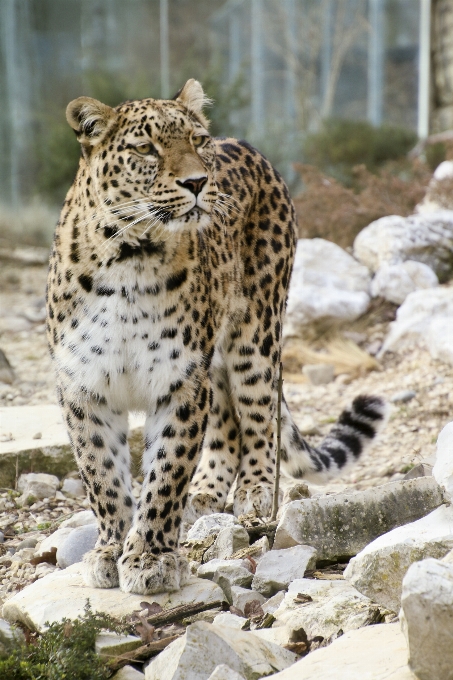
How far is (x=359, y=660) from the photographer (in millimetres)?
2836

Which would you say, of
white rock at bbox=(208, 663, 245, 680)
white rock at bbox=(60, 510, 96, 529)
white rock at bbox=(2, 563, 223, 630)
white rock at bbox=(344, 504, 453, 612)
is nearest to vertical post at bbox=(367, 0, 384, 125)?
white rock at bbox=(60, 510, 96, 529)

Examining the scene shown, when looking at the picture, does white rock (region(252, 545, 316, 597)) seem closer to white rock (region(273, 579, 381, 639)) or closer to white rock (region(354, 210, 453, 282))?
white rock (region(273, 579, 381, 639))

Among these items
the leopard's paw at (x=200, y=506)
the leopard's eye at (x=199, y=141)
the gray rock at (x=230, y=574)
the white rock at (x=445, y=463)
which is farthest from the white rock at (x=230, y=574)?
the leopard's eye at (x=199, y=141)

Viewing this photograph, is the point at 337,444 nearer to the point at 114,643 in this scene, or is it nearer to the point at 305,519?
the point at 305,519

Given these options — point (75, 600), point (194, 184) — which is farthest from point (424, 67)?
point (75, 600)

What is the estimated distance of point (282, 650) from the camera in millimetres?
3201

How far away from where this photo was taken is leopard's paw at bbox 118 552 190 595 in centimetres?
392

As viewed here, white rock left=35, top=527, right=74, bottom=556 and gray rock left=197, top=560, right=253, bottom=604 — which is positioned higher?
gray rock left=197, top=560, right=253, bottom=604

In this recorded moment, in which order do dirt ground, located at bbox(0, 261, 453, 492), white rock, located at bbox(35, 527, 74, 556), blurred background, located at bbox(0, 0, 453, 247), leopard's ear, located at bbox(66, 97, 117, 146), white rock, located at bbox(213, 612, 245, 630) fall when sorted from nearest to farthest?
white rock, located at bbox(213, 612, 245, 630), leopard's ear, located at bbox(66, 97, 117, 146), white rock, located at bbox(35, 527, 74, 556), dirt ground, located at bbox(0, 261, 453, 492), blurred background, located at bbox(0, 0, 453, 247)

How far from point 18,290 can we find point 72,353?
10.5 m

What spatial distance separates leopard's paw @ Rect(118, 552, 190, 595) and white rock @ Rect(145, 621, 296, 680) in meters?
0.75

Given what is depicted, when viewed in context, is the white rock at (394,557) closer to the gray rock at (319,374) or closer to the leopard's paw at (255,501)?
the leopard's paw at (255,501)

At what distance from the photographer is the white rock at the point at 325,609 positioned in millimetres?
3355

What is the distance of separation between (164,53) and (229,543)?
1451 centimetres
